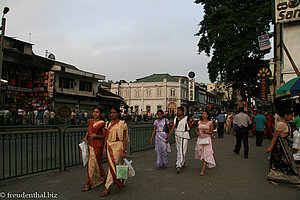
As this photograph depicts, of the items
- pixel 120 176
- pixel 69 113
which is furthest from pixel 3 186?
pixel 69 113

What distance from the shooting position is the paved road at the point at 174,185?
443 cm

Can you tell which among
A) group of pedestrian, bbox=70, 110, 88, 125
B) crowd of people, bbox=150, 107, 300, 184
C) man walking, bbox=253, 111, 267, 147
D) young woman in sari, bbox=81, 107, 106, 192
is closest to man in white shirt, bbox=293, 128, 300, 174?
crowd of people, bbox=150, 107, 300, 184

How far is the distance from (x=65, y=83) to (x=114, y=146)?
25.7 m

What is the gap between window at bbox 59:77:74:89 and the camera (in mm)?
27584

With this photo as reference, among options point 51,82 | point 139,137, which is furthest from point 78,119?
point 139,137

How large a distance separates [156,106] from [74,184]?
51340 mm

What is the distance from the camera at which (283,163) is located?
16.6 ft

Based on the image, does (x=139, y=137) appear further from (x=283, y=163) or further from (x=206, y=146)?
(x=283, y=163)

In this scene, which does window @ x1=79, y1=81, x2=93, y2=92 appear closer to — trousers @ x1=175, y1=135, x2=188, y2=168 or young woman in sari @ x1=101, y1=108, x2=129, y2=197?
trousers @ x1=175, y1=135, x2=188, y2=168

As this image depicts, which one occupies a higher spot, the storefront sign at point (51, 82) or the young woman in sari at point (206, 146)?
the storefront sign at point (51, 82)

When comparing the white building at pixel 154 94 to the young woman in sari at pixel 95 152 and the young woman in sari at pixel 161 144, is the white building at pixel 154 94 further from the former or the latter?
the young woman in sari at pixel 95 152

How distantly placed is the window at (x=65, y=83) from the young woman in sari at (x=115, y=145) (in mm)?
24842

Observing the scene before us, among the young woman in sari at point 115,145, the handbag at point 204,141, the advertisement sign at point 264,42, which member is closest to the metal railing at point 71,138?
the young woman in sari at point 115,145

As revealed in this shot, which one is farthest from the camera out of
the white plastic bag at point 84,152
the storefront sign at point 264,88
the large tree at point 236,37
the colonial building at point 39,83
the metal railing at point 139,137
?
the large tree at point 236,37
